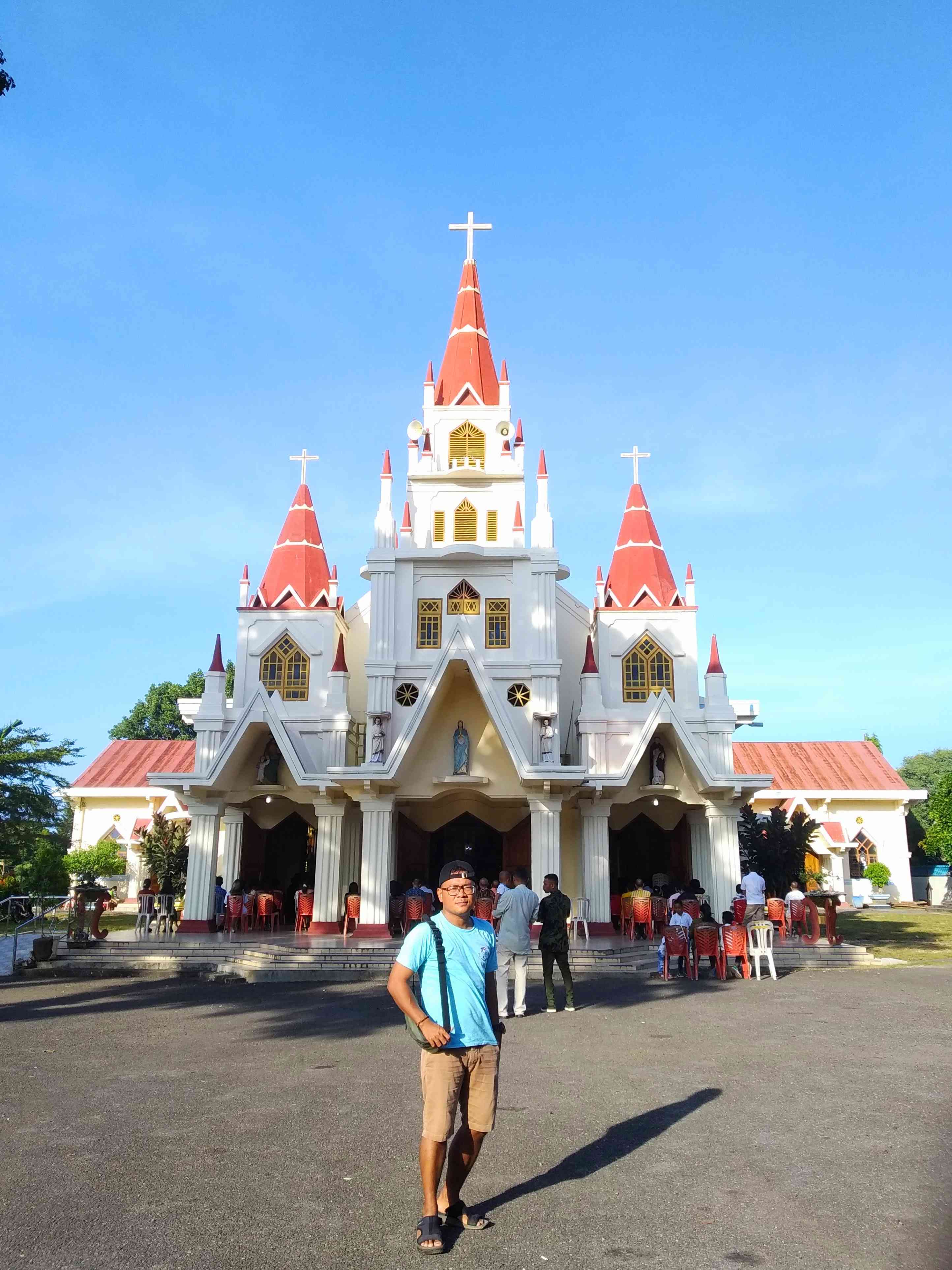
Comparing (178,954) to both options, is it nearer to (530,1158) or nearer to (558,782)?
(558,782)

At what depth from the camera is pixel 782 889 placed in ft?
81.6

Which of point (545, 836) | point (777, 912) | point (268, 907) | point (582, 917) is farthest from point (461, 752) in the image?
point (777, 912)

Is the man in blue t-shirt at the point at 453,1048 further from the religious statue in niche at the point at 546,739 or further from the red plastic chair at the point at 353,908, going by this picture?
the religious statue in niche at the point at 546,739

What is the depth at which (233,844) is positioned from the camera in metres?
23.7

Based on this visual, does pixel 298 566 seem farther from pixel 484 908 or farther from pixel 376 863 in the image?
pixel 484 908

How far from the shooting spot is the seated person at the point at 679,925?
14.5 m

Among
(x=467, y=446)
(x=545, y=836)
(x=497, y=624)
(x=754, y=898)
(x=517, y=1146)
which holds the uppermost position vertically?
(x=467, y=446)

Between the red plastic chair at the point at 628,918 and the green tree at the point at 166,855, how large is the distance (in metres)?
13.2

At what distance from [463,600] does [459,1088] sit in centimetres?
1792

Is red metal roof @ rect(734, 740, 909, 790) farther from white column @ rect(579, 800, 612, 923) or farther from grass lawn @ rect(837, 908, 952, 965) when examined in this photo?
white column @ rect(579, 800, 612, 923)

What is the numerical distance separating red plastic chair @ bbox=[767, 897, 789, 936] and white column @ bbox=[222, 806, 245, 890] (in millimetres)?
12104

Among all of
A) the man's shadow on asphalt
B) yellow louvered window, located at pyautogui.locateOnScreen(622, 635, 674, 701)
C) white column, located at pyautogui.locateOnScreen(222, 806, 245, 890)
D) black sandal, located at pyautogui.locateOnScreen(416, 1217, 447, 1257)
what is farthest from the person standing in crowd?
white column, located at pyautogui.locateOnScreen(222, 806, 245, 890)

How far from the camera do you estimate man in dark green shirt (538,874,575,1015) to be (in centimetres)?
1095

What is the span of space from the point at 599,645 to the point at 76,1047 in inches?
610
